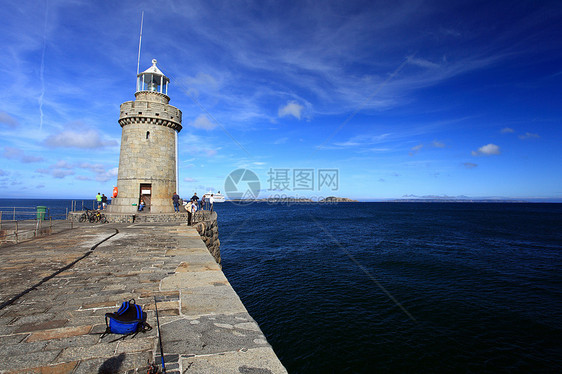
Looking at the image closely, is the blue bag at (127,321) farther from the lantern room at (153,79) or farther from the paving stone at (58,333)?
the lantern room at (153,79)

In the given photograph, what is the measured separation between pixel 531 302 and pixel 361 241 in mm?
15859

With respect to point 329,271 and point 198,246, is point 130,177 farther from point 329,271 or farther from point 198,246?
point 329,271

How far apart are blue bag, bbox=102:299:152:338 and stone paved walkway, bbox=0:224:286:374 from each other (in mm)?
118

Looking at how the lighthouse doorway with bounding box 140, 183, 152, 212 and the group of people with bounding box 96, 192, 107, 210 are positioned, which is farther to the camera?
the group of people with bounding box 96, 192, 107, 210

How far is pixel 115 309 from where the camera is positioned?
4.85 metres

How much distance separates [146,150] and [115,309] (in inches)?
662

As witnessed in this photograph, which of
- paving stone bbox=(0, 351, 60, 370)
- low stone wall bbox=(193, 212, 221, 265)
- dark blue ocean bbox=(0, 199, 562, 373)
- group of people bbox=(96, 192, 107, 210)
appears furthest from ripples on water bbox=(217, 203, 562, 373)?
group of people bbox=(96, 192, 107, 210)

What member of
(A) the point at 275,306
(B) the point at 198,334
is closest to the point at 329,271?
(A) the point at 275,306

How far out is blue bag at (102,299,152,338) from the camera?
392 centimetres

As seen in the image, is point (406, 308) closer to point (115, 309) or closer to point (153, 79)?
point (115, 309)

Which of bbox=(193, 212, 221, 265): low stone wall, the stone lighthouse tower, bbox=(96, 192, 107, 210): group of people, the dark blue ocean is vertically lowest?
the dark blue ocean

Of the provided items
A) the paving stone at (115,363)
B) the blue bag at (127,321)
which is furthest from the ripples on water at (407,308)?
the paving stone at (115,363)

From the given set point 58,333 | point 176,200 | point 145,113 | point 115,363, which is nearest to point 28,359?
point 58,333

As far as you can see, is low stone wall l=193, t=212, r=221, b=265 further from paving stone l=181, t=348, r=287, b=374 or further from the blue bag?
paving stone l=181, t=348, r=287, b=374
